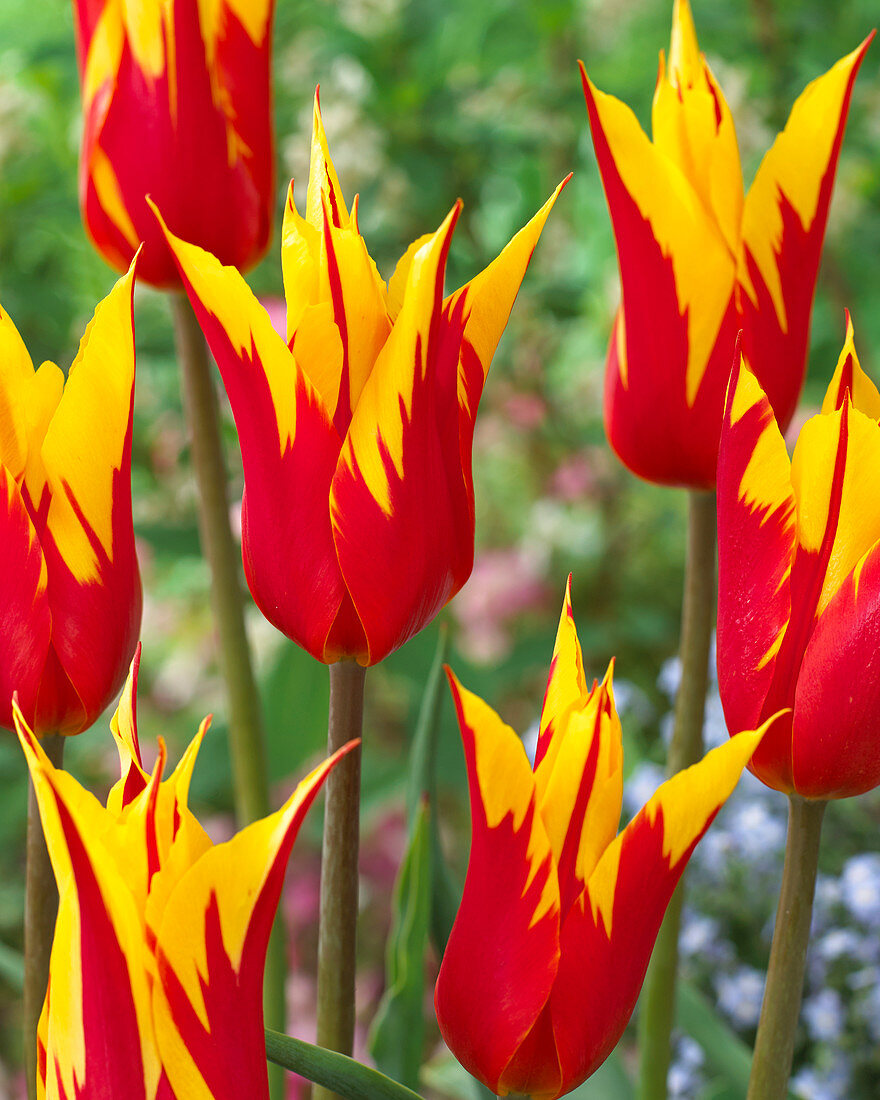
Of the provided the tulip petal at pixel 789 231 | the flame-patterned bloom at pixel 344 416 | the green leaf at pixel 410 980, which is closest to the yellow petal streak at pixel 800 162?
the tulip petal at pixel 789 231

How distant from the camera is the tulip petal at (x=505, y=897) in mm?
260

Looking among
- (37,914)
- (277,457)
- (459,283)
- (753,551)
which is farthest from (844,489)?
(459,283)

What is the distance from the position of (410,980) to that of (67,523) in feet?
0.63

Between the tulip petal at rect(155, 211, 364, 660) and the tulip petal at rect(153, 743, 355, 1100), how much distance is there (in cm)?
7

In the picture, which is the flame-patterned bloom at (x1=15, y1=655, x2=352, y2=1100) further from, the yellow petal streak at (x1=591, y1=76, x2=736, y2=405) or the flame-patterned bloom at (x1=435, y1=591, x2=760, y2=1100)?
the yellow petal streak at (x1=591, y1=76, x2=736, y2=405)

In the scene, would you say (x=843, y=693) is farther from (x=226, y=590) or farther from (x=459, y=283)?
(x=459, y=283)

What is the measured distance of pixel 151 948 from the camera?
24 centimetres

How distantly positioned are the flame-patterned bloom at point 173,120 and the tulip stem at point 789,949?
0.27 metres

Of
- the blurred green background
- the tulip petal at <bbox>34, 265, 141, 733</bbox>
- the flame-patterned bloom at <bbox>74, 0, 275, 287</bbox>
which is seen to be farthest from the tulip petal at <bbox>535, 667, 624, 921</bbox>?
the blurred green background

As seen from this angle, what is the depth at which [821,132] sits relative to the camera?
0.35 metres

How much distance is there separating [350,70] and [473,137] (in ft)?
0.49

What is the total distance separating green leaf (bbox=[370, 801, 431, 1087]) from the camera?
1.28 feet

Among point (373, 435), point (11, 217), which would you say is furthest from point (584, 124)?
point (373, 435)

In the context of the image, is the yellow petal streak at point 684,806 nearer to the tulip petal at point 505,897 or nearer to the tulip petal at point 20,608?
the tulip petal at point 505,897
